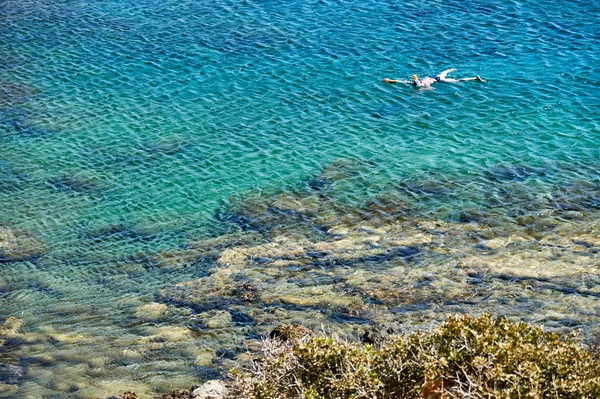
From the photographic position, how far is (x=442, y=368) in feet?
43.8

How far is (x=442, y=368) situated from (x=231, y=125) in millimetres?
22395

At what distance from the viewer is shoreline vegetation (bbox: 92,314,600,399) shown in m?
12.6

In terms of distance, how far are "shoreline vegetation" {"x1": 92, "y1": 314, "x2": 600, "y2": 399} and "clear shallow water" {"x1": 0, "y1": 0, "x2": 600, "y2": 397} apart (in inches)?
192

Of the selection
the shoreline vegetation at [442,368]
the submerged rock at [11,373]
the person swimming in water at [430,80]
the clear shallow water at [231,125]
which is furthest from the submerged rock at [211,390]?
the person swimming in water at [430,80]

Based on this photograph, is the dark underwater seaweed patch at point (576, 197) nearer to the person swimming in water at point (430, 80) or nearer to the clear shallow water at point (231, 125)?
the clear shallow water at point (231, 125)

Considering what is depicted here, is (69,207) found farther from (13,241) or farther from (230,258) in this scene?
(230,258)

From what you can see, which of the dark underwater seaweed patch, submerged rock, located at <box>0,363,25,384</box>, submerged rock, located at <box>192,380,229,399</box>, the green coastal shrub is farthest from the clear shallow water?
the green coastal shrub

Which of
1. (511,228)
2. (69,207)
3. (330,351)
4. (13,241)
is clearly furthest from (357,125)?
(330,351)

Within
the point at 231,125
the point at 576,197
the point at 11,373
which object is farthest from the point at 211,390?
the point at 231,125

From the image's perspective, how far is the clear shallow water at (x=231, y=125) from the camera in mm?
24141

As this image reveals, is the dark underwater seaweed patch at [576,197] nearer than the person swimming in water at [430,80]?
Yes

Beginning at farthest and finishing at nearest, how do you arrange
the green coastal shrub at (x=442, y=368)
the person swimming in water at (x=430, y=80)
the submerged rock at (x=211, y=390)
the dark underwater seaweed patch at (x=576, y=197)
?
1. the person swimming in water at (x=430, y=80)
2. the dark underwater seaweed patch at (x=576, y=197)
3. the submerged rock at (x=211, y=390)
4. the green coastal shrub at (x=442, y=368)

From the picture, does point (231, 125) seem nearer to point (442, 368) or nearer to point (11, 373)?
point (11, 373)

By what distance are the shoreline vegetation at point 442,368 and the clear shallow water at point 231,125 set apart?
487 cm
